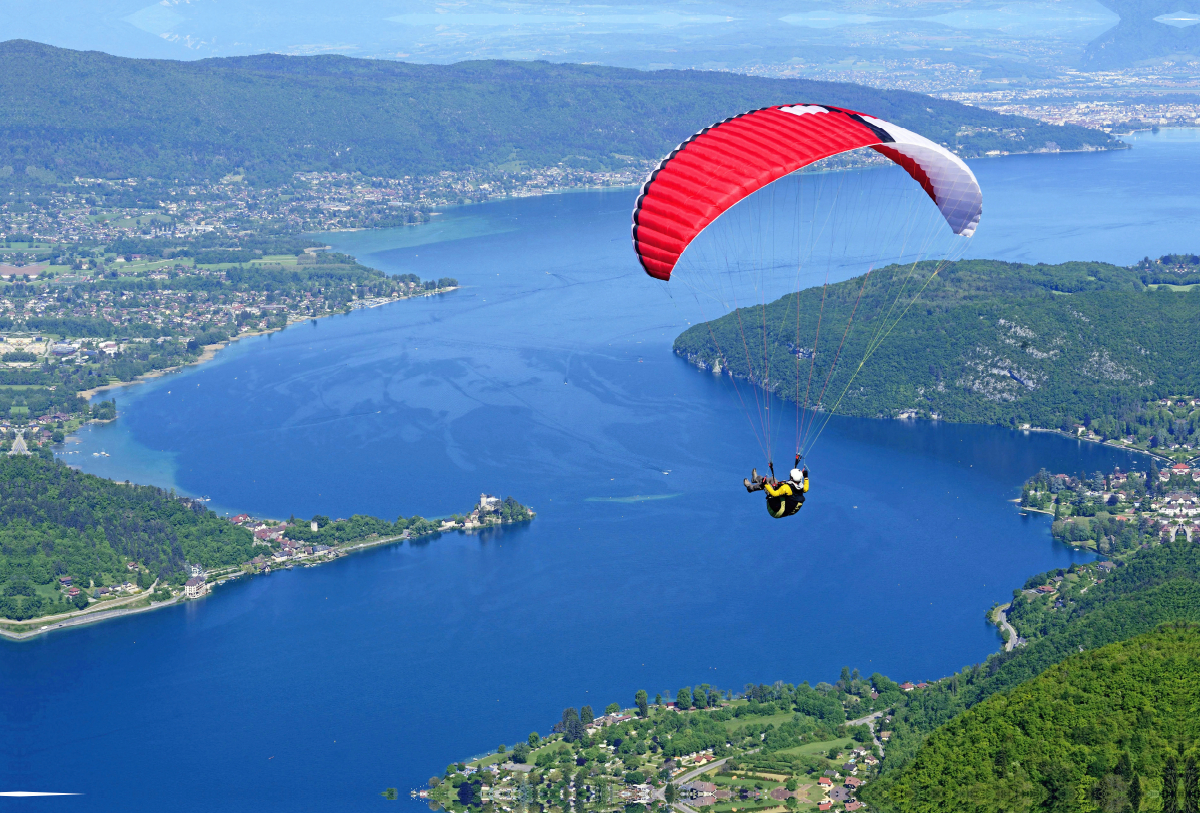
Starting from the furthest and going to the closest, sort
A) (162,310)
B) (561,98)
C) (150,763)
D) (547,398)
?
(561,98), (162,310), (547,398), (150,763)

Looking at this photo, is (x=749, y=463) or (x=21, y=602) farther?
(x=749, y=463)

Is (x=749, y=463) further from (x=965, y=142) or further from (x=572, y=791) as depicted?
(x=965, y=142)

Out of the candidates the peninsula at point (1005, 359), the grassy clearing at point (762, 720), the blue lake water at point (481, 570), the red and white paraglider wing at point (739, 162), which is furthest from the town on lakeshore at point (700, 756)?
the peninsula at point (1005, 359)

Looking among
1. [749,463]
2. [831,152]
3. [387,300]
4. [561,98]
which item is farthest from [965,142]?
[831,152]

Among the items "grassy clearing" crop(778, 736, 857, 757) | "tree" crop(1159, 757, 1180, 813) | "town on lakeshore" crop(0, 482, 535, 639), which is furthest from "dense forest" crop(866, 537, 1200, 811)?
"town on lakeshore" crop(0, 482, 535, 639)

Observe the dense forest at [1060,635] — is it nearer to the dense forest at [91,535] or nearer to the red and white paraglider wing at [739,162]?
the red and white paraglider wing at [739,162]

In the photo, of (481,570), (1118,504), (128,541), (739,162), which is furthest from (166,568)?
(739,162)

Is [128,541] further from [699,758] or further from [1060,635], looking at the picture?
[1060,635]
